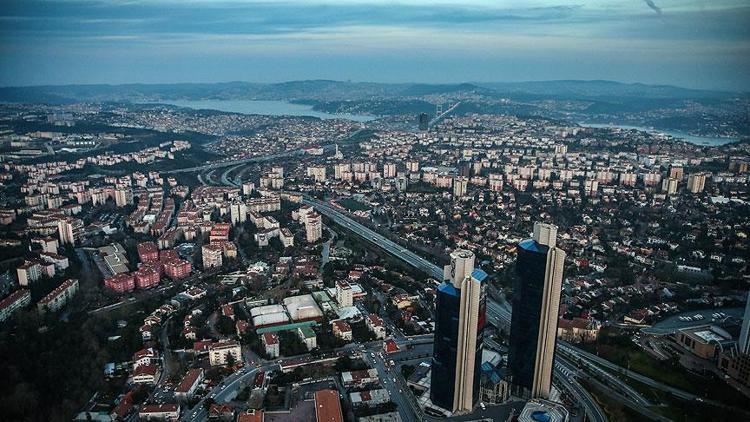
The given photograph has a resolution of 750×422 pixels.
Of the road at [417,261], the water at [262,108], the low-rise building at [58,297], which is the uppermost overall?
the water at [262,108]

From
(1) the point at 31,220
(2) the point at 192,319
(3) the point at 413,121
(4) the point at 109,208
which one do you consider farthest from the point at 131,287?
(3) the point at 413,121

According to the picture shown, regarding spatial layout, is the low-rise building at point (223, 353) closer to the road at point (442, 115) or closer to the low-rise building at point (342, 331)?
the low-rise building at point (342, 331)

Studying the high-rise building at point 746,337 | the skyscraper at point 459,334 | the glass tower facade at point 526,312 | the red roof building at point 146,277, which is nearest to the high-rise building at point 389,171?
the red roof building at point 146,277

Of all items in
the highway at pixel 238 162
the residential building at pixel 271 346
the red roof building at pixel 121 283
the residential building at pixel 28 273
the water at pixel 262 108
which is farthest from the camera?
the water at pixel 262 108

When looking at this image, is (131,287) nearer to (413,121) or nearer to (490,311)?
(490,311)

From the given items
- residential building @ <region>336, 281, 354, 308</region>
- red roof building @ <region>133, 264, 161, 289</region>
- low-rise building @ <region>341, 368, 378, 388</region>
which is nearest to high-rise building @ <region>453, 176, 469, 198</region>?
residential building @ <region>336, 281, 354, 308</region>

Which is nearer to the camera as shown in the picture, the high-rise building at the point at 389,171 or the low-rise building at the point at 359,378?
the low-rise building at the point at 359,378
